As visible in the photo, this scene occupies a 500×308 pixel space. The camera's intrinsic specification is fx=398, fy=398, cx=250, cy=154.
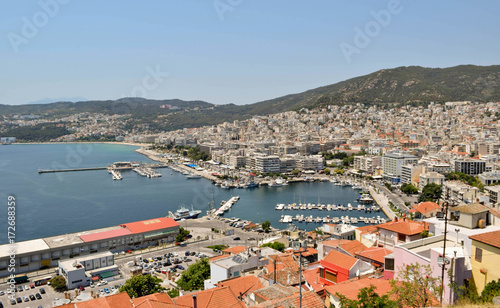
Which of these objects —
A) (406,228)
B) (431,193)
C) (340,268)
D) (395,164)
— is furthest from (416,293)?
(395,164)

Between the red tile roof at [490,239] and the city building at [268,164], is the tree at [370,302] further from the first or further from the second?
the city building at [268,164]

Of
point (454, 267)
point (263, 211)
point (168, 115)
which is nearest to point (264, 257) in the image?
point (454, 267)

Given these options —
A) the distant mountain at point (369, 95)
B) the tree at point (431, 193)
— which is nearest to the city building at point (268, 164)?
the tree at point (431, 193)

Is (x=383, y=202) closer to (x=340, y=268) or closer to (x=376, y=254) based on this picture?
(x=376, y=254)

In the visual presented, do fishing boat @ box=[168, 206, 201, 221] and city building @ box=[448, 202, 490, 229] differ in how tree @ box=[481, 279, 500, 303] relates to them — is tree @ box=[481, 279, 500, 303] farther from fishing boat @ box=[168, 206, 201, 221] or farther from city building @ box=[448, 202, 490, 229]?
fishing boat @ box=[168, 206, 201, 221]

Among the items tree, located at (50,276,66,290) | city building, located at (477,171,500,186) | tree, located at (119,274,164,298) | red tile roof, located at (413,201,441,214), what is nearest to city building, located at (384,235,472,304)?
tree, located at (119,274,164,298)

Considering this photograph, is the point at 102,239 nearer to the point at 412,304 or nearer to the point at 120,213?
the point at 120,213
